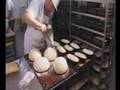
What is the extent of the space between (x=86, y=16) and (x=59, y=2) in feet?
0.48

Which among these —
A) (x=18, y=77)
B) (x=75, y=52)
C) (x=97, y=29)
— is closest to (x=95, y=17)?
(x=97, y=29)

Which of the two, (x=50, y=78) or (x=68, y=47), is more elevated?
(x=68, y=47)

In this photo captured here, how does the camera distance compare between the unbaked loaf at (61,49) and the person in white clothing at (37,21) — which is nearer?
the person in white clothing at (37,21)

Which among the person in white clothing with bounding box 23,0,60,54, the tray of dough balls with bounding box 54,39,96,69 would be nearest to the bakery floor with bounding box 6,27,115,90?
the person in white clothing with bounding box 23,0,60,54

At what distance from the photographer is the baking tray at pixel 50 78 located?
72cm

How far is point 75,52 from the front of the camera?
838 mm

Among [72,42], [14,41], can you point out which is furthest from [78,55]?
[14,41]

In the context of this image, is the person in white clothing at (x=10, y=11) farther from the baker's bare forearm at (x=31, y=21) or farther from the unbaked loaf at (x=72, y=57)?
the unbaked loaf at (x=72, y=57)

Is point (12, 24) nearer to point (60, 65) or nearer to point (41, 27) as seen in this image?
point (41, 27)

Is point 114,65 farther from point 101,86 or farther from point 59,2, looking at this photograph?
point 59,2

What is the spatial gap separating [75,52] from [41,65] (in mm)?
183

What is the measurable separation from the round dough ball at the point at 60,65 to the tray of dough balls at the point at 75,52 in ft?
0.09

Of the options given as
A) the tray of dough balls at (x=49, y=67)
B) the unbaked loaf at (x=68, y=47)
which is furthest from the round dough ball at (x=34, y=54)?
the unbaked loaf at (x=68, y=47)

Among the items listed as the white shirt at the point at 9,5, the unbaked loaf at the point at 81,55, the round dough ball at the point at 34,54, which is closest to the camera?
the white shirt at the point at 9,5
